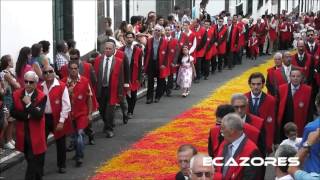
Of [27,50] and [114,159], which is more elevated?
[27,50]

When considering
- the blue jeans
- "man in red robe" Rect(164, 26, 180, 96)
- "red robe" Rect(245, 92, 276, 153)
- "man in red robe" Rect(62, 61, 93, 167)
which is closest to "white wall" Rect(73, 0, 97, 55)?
"man in red robe" Rect(164, 26, 180, 96)

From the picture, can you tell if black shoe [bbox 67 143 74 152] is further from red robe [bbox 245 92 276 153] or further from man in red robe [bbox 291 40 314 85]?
man in red robe [bbox 291 40 314 85]

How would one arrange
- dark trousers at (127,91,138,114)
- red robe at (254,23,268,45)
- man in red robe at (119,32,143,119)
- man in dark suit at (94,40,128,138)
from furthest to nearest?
red robe at (254,23,268,45)
dark trousers at (127,91,138,114)
man in red robe at (119,32,143,119)
man in dark suit at (94,40,128,138)

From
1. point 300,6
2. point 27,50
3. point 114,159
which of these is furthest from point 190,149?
point 300,6

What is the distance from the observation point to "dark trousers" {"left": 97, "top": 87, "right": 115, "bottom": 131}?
47.3 feet

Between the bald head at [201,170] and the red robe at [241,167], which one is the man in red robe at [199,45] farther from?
the bald head at [201,170]

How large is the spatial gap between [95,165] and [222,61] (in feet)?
A: 47.5

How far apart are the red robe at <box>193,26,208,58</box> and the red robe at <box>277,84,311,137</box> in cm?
1089

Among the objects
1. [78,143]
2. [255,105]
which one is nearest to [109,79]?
[78,143]

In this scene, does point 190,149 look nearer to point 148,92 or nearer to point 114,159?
point 114,159

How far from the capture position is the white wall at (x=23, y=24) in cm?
1588

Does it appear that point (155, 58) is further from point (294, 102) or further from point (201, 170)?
point (201, 170)

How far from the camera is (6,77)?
1281cm

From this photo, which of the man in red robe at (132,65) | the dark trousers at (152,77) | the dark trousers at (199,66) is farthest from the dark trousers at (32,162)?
the dark trousers at (199,66)
